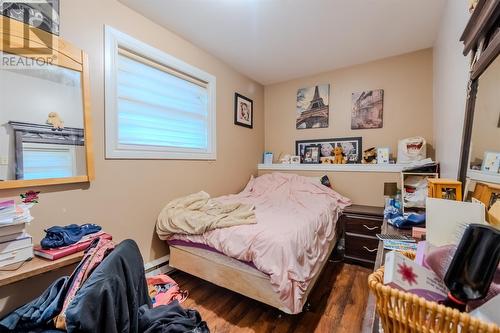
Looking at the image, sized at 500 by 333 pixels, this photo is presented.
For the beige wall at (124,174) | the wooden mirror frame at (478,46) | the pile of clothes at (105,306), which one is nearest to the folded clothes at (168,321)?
the pile of clothes at (105,306)

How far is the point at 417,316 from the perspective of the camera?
0.40 m

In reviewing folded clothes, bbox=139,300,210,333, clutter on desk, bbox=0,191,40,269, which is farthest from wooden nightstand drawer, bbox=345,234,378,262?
clutter on desk, bbox=0,191,40,269

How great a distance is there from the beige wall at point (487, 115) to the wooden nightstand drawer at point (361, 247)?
1681 millimetres

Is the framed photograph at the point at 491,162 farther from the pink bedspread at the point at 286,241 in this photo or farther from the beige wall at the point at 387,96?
the beige wall at the point at 387,96

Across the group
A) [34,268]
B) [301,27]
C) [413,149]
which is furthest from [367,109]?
[34,268]

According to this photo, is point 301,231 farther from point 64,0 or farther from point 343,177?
point 64,0

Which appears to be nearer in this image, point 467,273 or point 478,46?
point 467,273

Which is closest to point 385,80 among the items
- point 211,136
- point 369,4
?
point 369,4

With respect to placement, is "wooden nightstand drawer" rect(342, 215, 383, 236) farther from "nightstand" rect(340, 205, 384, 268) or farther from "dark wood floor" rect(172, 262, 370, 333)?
"dark wood floor" rect(172, 262, 370, 333)

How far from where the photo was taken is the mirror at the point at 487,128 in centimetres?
82

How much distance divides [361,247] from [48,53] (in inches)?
129

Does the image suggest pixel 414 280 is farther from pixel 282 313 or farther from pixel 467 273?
pixel 282 313

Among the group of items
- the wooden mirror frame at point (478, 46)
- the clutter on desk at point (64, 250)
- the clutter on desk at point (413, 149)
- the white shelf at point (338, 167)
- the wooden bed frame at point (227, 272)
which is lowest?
the wooden bed frame at point (227, 272)

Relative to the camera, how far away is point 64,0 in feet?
5.23
